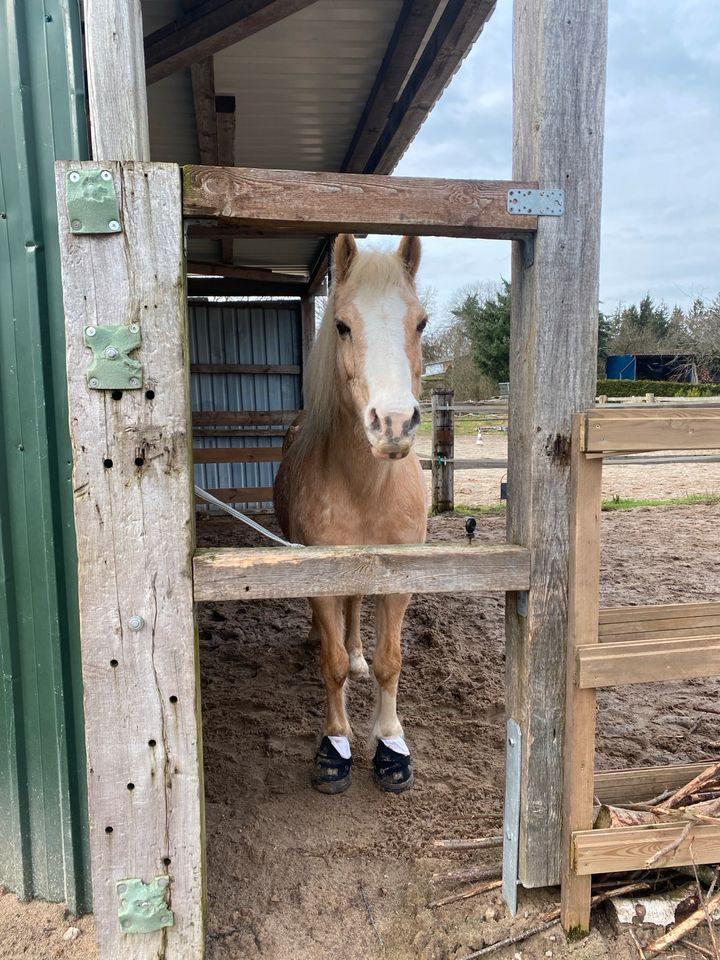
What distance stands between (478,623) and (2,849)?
3.09m

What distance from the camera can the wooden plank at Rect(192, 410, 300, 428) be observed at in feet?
26.5

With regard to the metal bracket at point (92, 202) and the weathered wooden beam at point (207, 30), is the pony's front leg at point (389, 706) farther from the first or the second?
the weathered wooden beam at point (207, 30)

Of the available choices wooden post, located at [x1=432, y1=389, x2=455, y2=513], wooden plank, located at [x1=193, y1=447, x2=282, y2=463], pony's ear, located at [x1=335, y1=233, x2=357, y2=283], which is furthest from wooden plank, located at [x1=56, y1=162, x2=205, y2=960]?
wooden post, located at [x1=432, y1=389, x2=455, y2=513]

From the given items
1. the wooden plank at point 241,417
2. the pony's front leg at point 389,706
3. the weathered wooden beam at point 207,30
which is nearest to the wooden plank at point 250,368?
the wooden plank at point 241,417

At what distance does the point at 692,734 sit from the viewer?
2.84 metres

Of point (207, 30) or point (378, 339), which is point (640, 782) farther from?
point (207, 30)

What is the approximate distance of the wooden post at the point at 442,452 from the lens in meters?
8.05

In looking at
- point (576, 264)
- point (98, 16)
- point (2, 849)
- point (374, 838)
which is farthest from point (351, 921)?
point (98, 16)

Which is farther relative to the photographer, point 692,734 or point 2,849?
point 692,734

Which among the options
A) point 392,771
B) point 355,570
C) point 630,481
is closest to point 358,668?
point 392,771

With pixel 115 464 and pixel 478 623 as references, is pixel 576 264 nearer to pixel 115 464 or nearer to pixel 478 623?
pixel 115 464

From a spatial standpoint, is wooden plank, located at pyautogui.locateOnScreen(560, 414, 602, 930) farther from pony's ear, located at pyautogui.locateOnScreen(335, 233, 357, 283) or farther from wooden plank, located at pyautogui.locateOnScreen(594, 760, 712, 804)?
pony's ear, located at pyautogui.locateOnScreen(335, 233, 357, 283)

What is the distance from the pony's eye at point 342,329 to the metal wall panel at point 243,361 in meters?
6.55

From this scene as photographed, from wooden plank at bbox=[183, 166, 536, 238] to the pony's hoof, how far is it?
2577 millimetres
